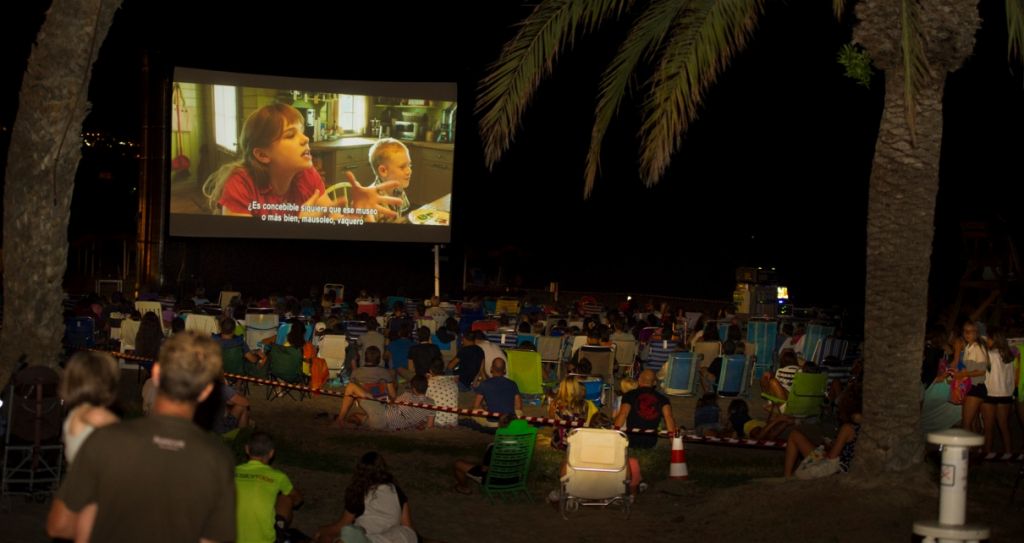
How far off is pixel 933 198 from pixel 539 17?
3105mm

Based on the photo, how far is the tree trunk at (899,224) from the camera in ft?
27.0

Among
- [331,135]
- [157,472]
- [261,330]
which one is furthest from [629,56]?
[331,135]

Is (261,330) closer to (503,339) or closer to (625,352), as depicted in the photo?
(503,339)

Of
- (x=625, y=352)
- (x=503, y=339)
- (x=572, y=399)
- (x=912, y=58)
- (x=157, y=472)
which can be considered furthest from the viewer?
(x=503, y=339)

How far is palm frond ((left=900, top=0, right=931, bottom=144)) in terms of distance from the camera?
6.75 metres

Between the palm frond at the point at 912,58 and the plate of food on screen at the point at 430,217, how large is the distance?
749 inches

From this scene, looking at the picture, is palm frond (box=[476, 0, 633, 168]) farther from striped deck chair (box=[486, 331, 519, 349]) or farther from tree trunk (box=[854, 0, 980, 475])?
striped deck chair (box=[486, 331, 519, 349])

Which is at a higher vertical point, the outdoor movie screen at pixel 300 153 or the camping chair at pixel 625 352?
the outdoor movie screen at pixel 300 153

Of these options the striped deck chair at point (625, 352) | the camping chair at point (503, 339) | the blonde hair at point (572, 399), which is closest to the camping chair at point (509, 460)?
the blonde hair at point (572, 399)

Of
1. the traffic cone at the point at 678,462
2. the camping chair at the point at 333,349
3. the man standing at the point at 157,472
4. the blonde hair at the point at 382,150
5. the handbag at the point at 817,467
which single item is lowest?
the traffic cone at the point at 678,462

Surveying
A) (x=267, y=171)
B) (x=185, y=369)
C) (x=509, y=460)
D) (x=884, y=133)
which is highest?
(x=267, y=171)

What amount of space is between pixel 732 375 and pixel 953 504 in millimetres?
9948

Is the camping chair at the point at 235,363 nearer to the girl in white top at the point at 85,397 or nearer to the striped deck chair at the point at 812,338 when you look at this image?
the striped deck chair at the point at 812,338

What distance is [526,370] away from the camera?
47.1 feet
